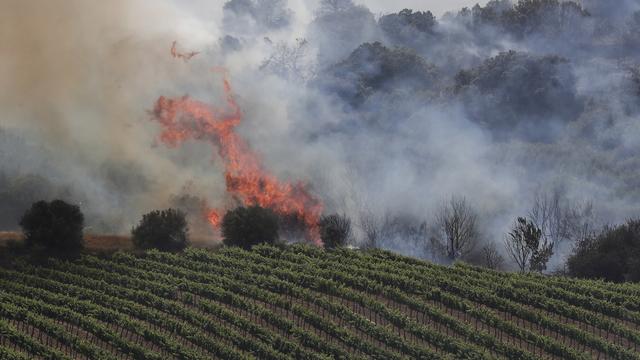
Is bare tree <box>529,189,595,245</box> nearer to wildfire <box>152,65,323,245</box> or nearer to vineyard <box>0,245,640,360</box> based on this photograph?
wildfire <box>152,65,323,245</box>

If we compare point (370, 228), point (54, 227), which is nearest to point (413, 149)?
point (370, 228)

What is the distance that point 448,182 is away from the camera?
74188mm

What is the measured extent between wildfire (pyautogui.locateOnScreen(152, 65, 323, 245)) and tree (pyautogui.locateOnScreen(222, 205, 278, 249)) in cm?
1200

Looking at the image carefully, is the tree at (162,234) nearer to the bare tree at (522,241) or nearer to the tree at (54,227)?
the tree at (54,227)

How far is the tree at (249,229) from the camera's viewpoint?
51844 millimetres

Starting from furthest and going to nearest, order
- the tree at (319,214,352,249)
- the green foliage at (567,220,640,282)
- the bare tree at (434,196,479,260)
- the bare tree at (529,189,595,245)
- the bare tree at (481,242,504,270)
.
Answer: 1. the bare tree at (529,189,595,245)
2. the bare tree at (481,242,504,270)
3. the bare tree at (434,196,479,260)
4. the tree at (319,214,352,249)
5. the green foliage at (567,220,640,282)

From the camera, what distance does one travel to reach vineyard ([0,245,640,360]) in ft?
118

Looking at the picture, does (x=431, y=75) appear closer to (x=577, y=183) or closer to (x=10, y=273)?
(x=577, y=183)

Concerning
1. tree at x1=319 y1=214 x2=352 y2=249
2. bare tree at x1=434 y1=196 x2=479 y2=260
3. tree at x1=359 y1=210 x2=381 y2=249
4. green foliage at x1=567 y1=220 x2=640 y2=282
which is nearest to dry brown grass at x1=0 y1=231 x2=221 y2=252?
tree at x1=319 y1=214 x2=352 y2=249

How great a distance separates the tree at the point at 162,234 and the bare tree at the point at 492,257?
23.5m

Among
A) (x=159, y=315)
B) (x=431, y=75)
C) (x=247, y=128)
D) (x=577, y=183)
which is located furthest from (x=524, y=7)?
(x=159, y=315)

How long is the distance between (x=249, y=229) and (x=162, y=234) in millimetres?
5336

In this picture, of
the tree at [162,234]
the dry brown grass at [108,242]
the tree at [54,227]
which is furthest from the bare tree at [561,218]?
the tree at [54,227]

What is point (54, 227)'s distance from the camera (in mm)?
48500
